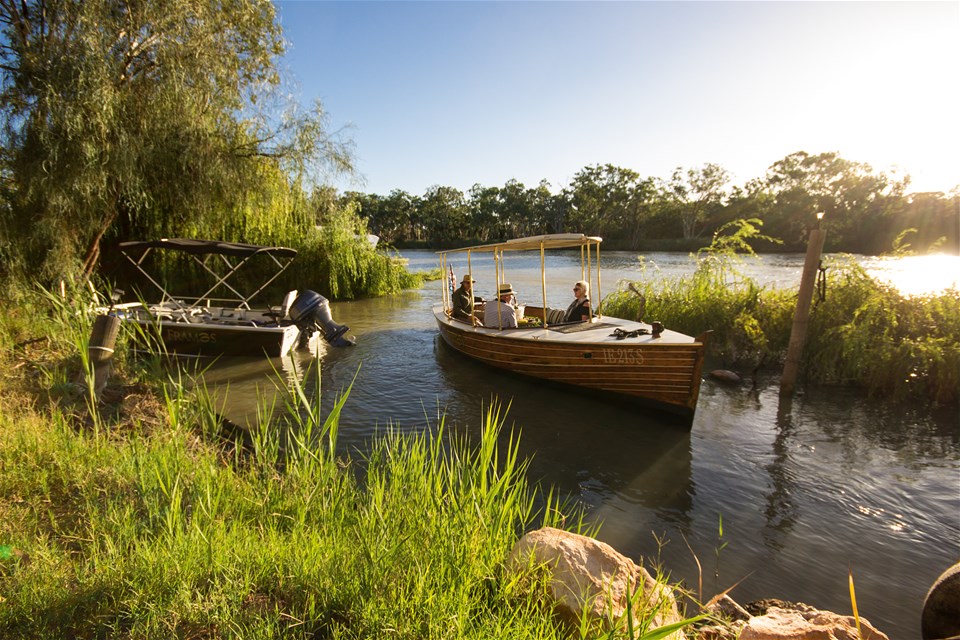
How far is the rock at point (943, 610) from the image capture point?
3189mm

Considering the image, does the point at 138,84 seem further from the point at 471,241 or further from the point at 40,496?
the point at 471,241

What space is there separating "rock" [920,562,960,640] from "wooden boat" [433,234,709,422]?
371 centimetres

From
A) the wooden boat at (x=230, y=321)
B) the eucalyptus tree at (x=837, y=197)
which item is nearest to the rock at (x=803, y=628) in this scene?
the wooden boat at (x=230, y=321)

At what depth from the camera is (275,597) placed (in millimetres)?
2377

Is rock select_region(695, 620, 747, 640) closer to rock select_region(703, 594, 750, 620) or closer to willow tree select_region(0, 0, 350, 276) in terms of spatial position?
rock select_region(703, 594, 750, 620)

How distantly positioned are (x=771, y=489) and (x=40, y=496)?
22.4ft

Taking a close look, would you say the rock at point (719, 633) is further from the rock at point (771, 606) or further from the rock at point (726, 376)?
the rock at point (726, 376)

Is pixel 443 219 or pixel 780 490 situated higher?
pixel 443 219

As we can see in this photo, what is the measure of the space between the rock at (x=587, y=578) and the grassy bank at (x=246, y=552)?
12 cm

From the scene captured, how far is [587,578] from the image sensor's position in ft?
9.18

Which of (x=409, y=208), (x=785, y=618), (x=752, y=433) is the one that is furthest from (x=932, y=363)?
(x=409, y=208)

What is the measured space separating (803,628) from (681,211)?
76.4m

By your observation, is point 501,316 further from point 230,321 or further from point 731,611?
point 731,611

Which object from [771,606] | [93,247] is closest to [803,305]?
[771,606]
